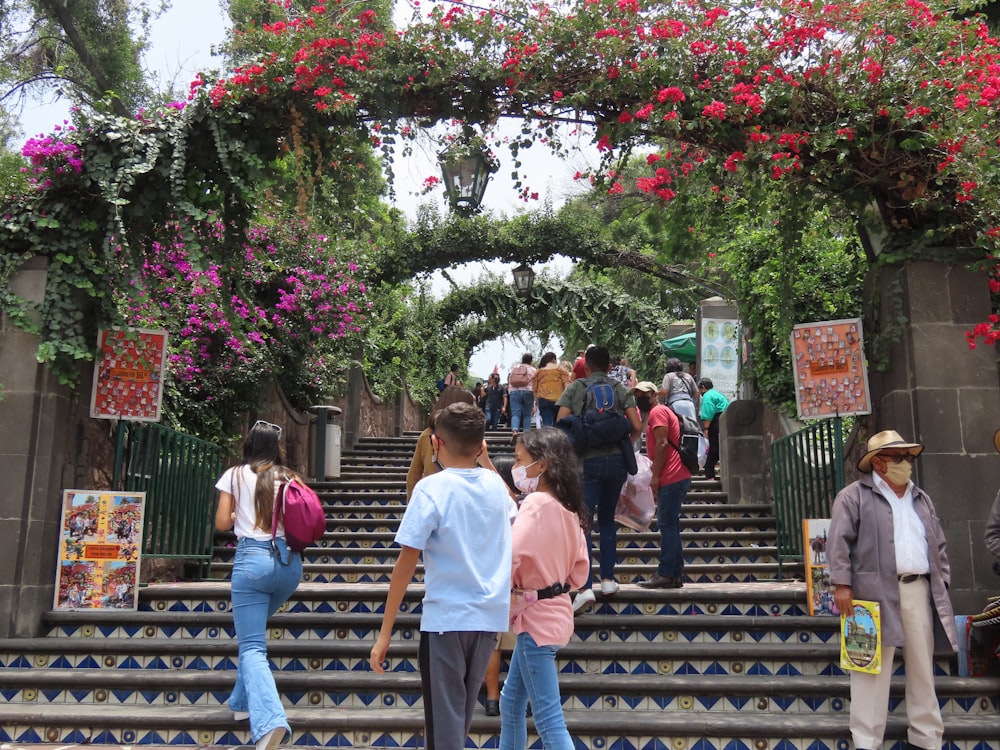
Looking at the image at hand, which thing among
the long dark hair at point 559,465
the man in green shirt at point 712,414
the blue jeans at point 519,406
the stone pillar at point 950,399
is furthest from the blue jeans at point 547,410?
the long dark hair at point 559,465

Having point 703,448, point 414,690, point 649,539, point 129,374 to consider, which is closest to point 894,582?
point 414,690

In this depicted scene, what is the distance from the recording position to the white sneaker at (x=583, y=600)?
6621 mm

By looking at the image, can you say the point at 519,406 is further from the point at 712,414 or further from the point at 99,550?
the point at 99,550

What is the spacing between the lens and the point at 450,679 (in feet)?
11.6

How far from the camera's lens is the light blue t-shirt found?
3.59m

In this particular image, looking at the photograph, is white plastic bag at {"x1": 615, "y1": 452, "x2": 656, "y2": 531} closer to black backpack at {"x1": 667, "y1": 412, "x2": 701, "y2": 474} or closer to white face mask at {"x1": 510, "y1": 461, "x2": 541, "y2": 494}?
black backpack at {"x1": 667, "y1": 412, "x2": 701, "y2": 474}

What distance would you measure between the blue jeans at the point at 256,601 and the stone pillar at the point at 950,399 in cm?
401

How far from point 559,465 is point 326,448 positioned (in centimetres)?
791

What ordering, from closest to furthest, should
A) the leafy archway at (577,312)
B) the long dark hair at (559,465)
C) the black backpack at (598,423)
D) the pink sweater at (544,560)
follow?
the pink sweater at (544,560) < the long dark hair at (559,465) < the black backpack at (598,423) < the leafy archway at (577,312)

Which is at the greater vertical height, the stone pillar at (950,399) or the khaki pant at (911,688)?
the stone pillar at (950,399)

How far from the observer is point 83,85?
21062 millimetres

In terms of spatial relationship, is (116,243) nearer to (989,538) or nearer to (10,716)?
(10,716)

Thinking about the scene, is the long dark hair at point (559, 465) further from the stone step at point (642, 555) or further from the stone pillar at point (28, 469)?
the stone pillar at point (28, 469)

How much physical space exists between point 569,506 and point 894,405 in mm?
3230
